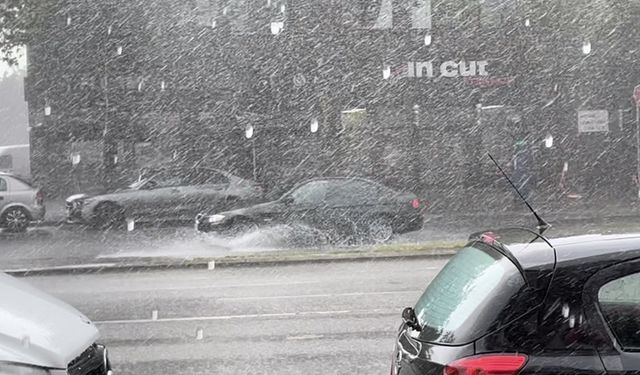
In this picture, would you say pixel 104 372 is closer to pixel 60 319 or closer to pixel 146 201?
pixel 60 319

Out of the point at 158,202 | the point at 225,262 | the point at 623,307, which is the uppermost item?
the point at 623,307

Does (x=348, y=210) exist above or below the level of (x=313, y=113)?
below

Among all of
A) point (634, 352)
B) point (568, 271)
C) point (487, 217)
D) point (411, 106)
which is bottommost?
point (487, 217)

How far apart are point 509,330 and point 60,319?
208 centimetres

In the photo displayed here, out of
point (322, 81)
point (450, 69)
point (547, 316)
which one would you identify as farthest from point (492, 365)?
point (450, 69)

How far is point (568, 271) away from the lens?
2.91m

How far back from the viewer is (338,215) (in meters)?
16.6

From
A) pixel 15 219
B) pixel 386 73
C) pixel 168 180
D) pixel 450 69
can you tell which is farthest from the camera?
pixel 450 69

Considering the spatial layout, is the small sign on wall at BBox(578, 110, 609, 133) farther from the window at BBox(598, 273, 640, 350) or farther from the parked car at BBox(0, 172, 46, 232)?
the window at BBox(598, 273, 640, 350)

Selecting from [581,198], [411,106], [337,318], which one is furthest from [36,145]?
[337,318]

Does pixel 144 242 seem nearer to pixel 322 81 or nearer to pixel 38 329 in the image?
pixel 322 81

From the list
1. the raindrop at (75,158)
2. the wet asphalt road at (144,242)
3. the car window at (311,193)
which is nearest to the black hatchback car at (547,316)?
the wet asphalt road at (144,242)

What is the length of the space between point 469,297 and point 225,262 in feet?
33.8

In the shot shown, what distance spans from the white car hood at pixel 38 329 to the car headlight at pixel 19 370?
2cm
